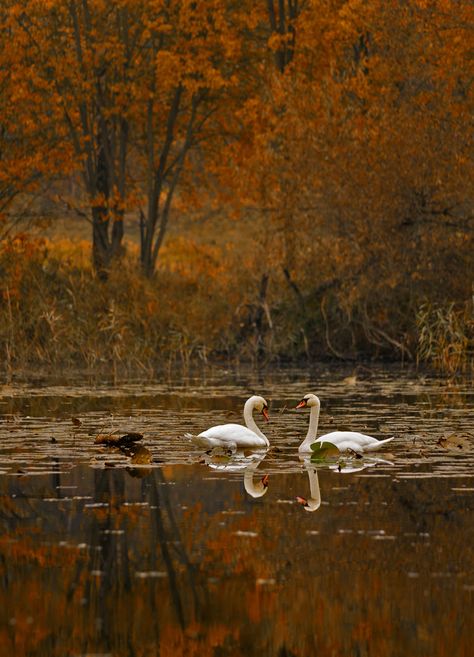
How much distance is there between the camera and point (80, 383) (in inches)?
961

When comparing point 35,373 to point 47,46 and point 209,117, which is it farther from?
point 209,117

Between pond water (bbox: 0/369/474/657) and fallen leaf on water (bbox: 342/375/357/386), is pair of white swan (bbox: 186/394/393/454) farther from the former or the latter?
fallen leaf on water (bbox: 342/375/357/386)

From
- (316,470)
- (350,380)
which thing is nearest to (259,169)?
(350,380)

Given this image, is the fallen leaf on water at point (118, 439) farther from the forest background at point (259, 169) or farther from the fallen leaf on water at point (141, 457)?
the forest background at point (259, 169)

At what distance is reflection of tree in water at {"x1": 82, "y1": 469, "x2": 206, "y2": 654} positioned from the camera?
765cm

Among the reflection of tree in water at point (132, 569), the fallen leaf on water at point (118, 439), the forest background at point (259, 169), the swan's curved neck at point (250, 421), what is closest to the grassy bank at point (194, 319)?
the forest background at point (259, 169)

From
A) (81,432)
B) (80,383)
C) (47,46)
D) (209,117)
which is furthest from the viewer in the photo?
(209,117)

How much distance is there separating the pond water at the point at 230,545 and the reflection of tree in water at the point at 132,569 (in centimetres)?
2

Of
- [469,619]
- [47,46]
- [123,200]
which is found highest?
[47,46]

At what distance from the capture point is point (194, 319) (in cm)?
3073

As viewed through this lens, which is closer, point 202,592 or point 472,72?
point 202,592

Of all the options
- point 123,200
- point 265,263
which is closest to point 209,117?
point 123,200

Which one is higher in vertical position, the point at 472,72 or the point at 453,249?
the point at 472,72

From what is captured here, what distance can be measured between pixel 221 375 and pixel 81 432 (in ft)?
35.8
